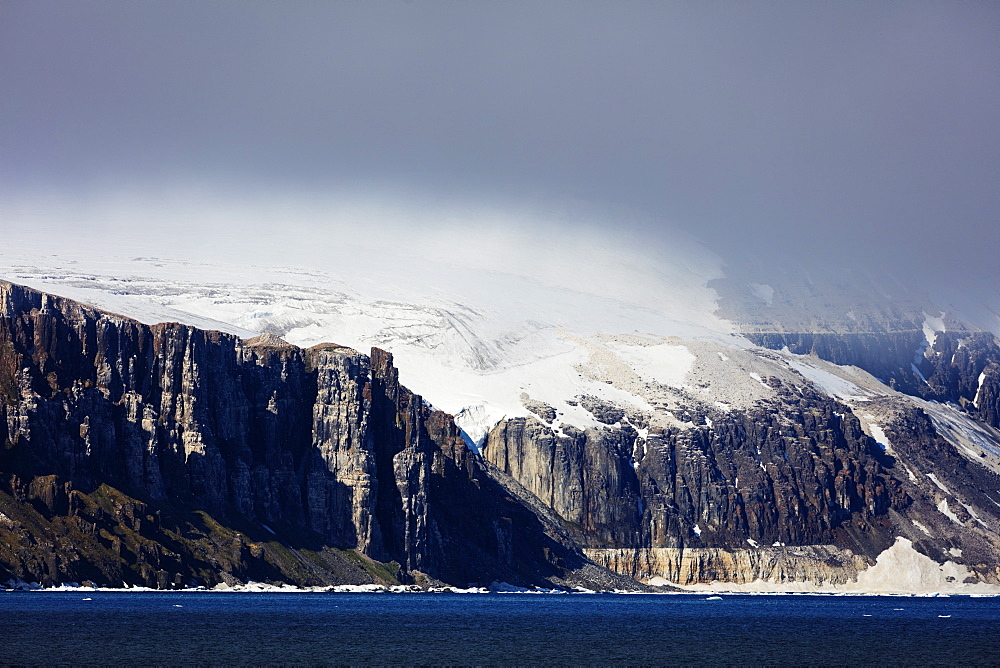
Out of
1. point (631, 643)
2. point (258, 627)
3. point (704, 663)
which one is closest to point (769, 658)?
point (704, 663)

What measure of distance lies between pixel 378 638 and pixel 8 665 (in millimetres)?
50821

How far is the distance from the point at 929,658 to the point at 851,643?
20.2m

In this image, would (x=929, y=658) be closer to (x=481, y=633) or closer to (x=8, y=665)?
(x=481, y=633)

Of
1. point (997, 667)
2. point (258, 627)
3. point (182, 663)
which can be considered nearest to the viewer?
point (182, 663)

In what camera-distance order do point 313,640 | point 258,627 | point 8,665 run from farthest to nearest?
point 258,627
point 313,640
point 8,665

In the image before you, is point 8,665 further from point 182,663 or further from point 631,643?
point 631,643

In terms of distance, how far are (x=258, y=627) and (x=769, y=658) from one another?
58996 mm

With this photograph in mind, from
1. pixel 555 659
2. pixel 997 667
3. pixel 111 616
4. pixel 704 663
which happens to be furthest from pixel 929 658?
pixel 111 616

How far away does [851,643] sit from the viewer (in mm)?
185000

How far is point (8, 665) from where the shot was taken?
129m

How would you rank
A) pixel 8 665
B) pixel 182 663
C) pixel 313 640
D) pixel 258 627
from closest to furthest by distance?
pixel 8 665, pixel 182 663, pixel 313 640, pixel 258 627

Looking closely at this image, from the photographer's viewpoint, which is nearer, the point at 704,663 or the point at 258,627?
the point at 704,663

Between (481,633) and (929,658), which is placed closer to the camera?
(929,658)

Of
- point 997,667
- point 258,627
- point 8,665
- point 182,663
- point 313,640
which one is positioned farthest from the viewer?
point 258,627
